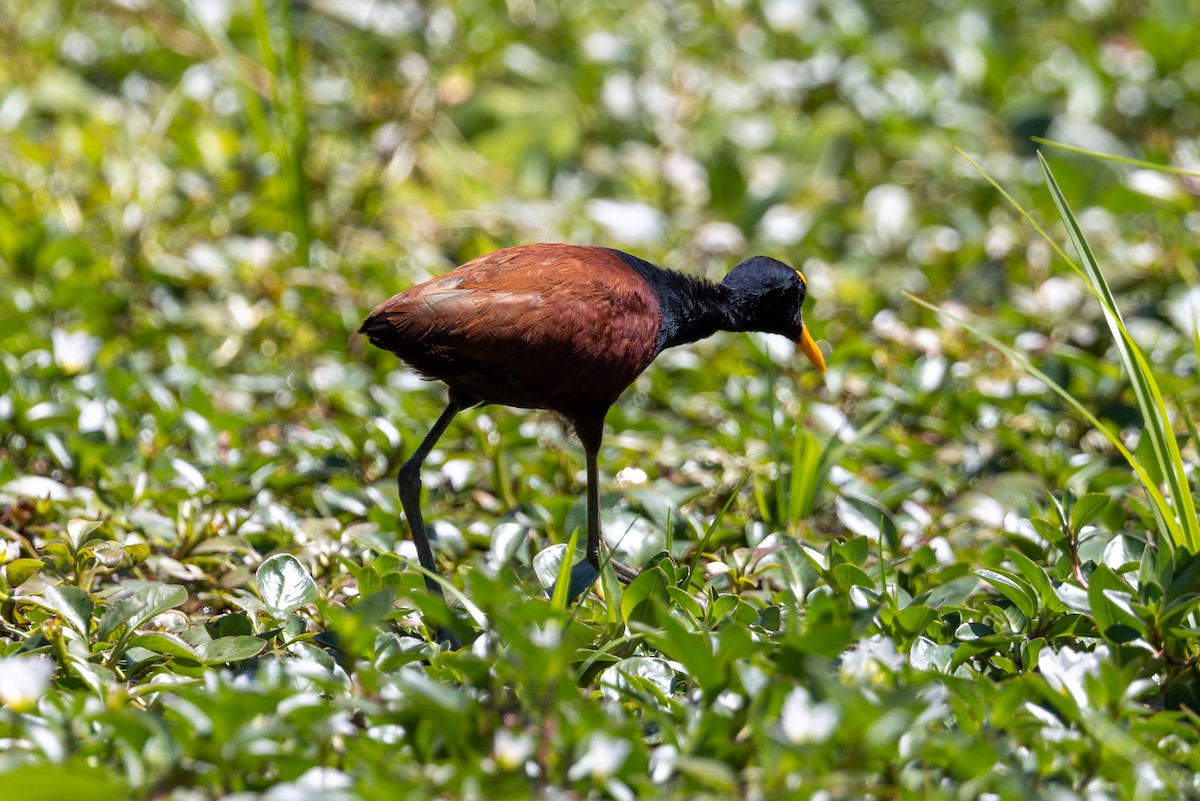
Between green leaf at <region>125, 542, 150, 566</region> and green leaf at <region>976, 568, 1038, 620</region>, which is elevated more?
green leaf at <region>125, 542, 150, 566</region>

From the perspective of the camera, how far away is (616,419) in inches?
163

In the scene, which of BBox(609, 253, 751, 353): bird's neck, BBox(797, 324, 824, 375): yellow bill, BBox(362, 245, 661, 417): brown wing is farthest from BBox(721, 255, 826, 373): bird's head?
BBox(362, 245, 661, 417): brown wing

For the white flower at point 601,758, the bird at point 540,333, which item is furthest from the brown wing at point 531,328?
the white flower at point 601,758

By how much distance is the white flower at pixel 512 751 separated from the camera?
207 centimetres

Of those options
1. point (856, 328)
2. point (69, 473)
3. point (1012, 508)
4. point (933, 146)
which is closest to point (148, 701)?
point (69, 473)

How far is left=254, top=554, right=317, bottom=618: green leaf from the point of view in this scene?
113 inches

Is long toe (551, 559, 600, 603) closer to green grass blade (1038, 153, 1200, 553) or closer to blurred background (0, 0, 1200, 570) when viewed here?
blurred background (0, 0, 1200, 570)

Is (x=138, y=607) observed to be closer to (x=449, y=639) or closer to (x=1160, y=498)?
(x=449, y=639)

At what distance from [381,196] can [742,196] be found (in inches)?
68.3

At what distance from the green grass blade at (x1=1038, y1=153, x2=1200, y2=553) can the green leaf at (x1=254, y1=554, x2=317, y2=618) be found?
6.16 feet

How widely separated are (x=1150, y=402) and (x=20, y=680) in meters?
2.38

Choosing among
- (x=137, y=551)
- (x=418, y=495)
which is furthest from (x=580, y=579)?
(x=137, y=551)

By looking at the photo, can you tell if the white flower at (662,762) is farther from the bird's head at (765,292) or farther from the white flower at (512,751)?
the bird's head at (765,292)

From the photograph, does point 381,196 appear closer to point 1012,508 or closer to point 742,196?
point 742,196
